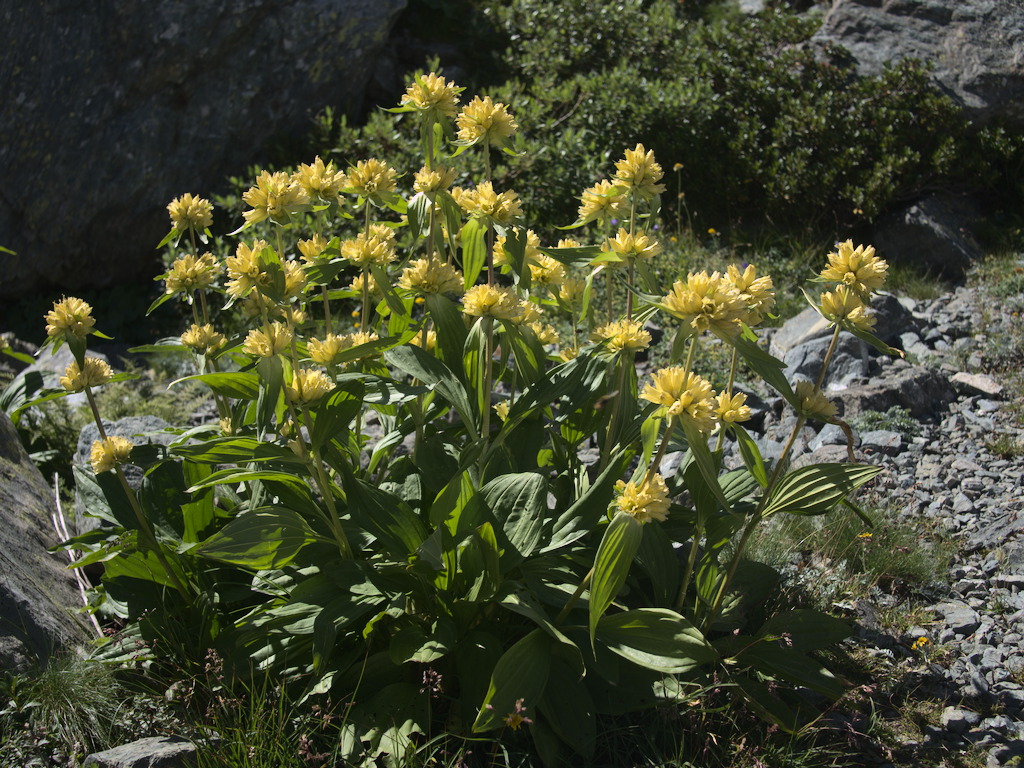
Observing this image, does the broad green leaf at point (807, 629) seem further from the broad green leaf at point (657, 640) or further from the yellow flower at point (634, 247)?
the yellow flower at point (634, 247)

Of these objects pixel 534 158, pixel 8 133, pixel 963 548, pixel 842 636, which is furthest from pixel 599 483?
pixel 8 133

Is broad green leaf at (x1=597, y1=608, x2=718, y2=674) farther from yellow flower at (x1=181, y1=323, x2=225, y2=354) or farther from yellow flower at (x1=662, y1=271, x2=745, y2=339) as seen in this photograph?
yellow flower at (x1=181, y1=323, x2=225, y2=354)

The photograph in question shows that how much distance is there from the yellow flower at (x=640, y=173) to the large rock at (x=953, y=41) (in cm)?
489

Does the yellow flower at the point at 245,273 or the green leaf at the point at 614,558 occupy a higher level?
the yellow flower at the point at 245,273

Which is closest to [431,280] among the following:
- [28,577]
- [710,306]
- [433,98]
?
[433,98]

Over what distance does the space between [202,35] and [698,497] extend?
5.21 metres

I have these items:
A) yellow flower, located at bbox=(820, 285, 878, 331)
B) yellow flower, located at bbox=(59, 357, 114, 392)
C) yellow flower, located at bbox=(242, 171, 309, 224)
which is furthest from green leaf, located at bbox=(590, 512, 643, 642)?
yellow flower, located at bbox=(59, 357, 114, 392)

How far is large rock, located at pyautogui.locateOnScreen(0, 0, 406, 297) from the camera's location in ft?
18.5

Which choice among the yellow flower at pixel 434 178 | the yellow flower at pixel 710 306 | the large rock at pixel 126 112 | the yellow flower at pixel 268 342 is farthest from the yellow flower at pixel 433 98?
the large rock at pixel 126 112

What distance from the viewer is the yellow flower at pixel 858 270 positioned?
2.11 meters

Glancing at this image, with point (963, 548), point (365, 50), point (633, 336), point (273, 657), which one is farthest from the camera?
point (365, 50)

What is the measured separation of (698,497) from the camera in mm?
2363

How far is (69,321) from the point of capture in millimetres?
2410

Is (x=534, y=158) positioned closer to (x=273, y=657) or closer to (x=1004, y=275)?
(x=1004, y=275)
